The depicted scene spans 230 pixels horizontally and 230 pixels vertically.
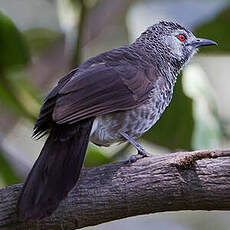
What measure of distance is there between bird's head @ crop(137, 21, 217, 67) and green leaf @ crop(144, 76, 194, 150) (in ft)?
0.67

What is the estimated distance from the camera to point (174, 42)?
4.32 metres

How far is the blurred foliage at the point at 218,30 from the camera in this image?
473 centimetres

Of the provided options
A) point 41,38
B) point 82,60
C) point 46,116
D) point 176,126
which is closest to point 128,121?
point 46,116

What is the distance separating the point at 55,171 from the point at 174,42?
1.70 m

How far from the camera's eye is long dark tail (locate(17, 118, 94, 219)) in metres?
2.78

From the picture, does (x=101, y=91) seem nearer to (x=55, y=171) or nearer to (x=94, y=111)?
(x=94, y=111)

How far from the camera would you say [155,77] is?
3818 mm

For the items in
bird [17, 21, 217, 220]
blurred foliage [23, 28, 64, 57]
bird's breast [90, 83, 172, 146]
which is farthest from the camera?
blurred foliage [23, 28, 64, 57]

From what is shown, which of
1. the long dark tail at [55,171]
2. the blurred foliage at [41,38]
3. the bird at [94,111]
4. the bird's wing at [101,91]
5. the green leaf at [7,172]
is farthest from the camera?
the blurred foliage at [41,38]

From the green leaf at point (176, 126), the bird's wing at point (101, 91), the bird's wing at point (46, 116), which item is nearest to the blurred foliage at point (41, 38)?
the green leaf at point (176, 126)

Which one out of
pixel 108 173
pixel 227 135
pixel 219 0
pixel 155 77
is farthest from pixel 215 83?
pixel 108 173

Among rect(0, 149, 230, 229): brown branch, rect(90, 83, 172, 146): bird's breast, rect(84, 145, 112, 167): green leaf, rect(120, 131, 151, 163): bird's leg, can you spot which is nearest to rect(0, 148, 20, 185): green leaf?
rect(84, 145, 112, 167): green leaf

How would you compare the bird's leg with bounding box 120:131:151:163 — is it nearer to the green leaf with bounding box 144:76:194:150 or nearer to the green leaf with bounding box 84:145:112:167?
the green leaf with bounding box 84:145:112:167

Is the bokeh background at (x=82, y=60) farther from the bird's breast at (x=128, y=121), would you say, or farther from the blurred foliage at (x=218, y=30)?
the bird's breast at (x=128, y=121)
